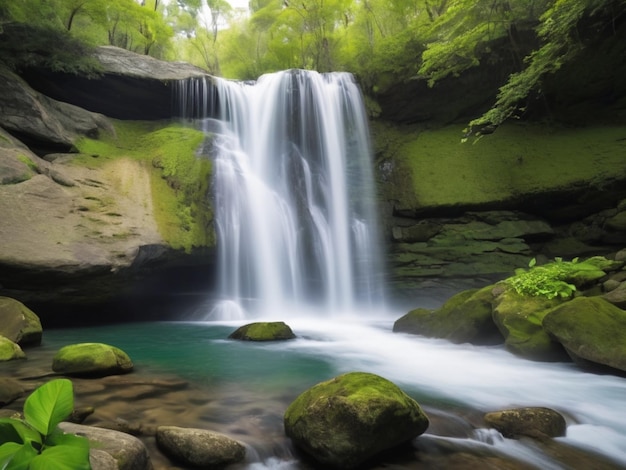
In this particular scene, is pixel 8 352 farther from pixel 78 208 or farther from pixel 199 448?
pixel 78 208

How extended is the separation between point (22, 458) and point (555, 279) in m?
7.61

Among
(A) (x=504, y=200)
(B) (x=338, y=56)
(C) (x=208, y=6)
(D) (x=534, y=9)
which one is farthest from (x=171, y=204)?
(C) (x=208, y=6)

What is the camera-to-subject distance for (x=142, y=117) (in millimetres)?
14945

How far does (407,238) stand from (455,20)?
738 centimetres

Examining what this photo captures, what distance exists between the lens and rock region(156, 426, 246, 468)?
8.77ft

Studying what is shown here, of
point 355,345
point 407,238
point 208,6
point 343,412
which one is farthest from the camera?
point 208,6

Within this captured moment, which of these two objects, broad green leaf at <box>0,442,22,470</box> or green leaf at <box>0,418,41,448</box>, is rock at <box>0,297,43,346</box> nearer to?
green leaf at <box>0,418,41,448</box>

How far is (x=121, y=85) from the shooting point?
13.8 metres

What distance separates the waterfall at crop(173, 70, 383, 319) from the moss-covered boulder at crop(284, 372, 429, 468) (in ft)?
28.8

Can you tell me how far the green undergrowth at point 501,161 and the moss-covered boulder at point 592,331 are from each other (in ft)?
27.7

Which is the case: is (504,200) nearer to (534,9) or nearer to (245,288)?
(534,9)

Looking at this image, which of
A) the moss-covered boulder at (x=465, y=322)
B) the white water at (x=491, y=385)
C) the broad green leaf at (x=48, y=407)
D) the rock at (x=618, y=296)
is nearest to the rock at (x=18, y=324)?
the white water at (x=491, y=385)

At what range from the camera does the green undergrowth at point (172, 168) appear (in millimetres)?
10734

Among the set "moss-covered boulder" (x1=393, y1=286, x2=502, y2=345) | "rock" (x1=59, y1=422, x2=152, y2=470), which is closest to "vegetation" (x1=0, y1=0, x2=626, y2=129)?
"moss-covered boulder" (x1=393, y1=286, x2=502, y2=345)
